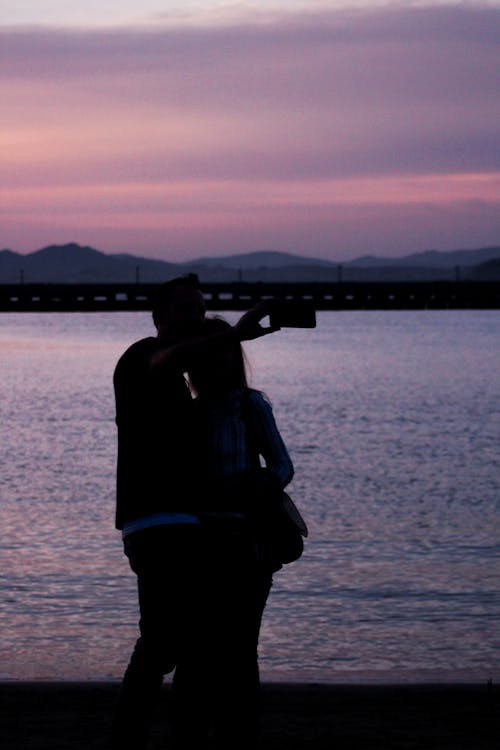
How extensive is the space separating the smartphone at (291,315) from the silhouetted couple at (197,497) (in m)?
0.06

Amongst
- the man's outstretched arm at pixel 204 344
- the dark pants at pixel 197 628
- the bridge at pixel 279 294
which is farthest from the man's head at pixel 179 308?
the bridge at pixel 279 294

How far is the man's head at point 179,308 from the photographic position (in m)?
4.66

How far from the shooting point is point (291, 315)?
466cm

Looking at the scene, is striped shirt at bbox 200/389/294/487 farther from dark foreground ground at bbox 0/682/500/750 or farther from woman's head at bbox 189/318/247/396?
dark foreground ground at bbox 0/682/500/750

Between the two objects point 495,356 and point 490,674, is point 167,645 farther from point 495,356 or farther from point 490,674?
point 495,356

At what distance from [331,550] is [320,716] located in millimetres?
9351

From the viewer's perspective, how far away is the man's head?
4.66 meters

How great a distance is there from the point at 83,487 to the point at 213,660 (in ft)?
58.4

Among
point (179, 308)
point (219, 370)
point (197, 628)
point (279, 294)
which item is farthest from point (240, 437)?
point (279, 294)

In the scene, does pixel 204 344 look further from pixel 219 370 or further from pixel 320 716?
pixel 320 716

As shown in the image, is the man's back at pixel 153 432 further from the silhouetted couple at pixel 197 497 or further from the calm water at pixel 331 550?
the calm water at pixel 331 550

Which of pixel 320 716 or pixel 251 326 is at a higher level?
pixel 251 326

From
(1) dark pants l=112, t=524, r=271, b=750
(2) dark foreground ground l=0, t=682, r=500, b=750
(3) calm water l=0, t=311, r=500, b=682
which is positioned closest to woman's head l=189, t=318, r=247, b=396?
(1) dark pants l=112, t=524, r=271, b=750

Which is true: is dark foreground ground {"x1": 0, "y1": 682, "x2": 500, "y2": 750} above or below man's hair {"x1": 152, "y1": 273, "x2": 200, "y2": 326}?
below
